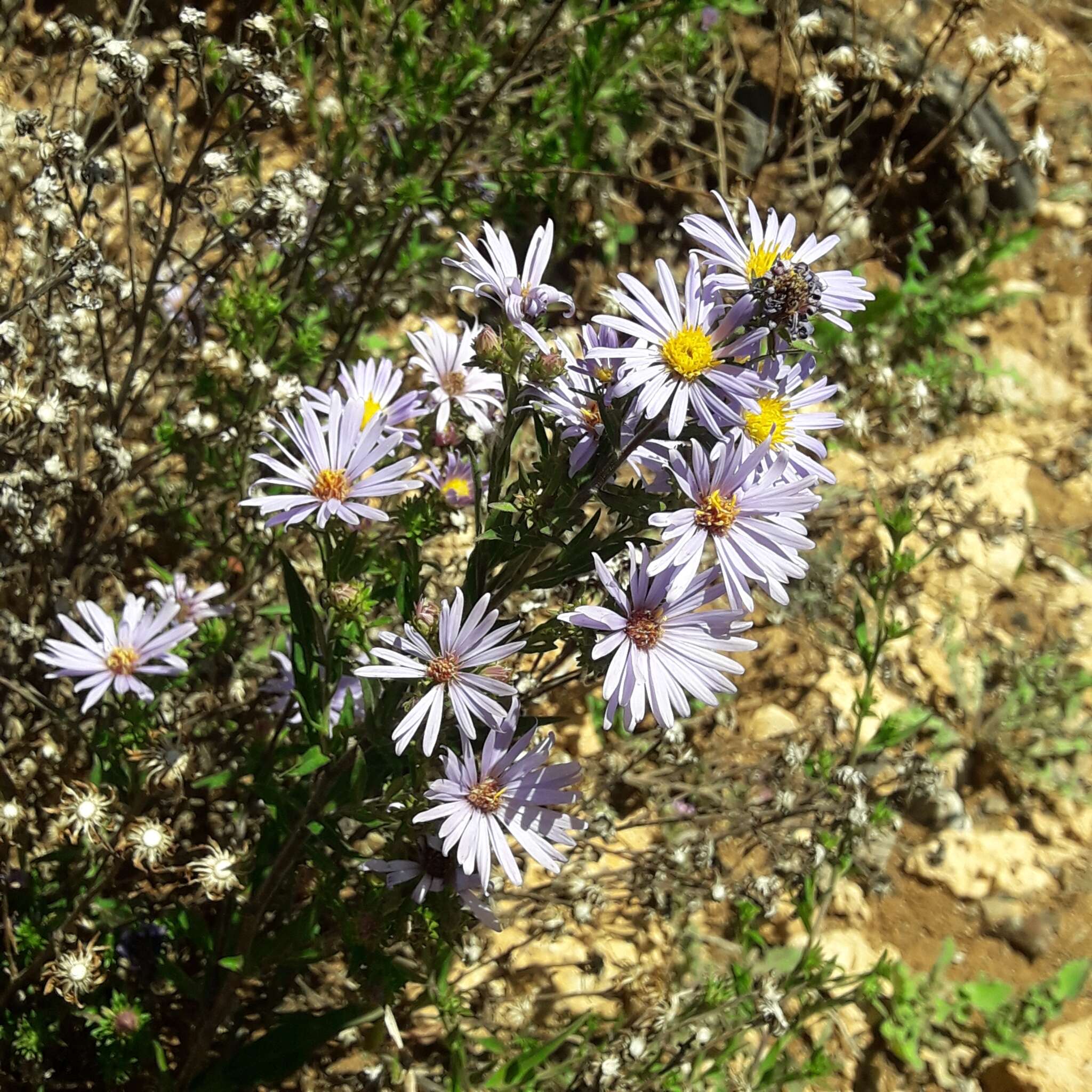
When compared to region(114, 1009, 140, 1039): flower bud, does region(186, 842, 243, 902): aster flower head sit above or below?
above

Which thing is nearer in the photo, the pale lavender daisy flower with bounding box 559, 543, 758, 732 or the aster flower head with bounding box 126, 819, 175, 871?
the pale lavender daisy flower with bounding box 559, 543, 758, 732

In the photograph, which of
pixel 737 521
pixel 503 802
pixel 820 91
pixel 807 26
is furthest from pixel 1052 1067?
pixel 807 26

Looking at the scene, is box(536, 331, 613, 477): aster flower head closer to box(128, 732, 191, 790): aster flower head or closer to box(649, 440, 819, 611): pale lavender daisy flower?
box(649, 440, 819, 611): pale lavender daisy flower

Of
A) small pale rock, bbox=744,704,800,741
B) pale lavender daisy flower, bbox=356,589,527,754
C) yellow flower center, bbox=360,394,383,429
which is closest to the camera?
pale lavender daisy flower, bbox=356,589,527,754

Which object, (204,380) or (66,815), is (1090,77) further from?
(66,815)

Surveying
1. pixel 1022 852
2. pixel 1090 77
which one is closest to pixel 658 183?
pixel 1022 852

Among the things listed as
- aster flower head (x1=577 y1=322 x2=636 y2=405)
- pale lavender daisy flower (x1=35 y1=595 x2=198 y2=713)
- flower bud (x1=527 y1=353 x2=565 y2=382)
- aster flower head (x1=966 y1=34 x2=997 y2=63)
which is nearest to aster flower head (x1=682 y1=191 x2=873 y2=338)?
aster flower head (x1=577 y1=322 x2=636 y2=405)
